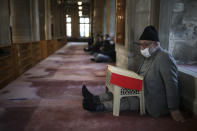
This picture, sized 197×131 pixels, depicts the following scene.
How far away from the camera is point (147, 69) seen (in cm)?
326

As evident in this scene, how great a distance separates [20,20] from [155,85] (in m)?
9.64

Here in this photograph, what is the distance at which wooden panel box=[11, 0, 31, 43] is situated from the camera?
35.7 ft

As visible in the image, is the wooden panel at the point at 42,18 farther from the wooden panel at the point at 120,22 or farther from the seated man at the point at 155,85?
the seated man at the point at 155,85

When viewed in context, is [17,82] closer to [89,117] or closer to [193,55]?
[89,117]

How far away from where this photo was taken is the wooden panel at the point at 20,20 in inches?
428

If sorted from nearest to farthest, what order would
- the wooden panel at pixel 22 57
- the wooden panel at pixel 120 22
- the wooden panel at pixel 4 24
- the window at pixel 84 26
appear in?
the wooden panel at pixel 22 57 → the wooden panel at pixel 120 22 → the wooden panel at pixel 4 24 → the window at pixel 84 26

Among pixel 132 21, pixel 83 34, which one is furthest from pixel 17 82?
pixel 83 34

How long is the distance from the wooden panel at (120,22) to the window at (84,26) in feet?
74.1

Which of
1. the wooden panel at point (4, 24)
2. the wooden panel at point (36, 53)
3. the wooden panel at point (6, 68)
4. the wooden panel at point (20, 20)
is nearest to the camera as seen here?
the wooden panel at point (6, 68)

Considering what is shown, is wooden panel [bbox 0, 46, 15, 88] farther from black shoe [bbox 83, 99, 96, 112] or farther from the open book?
the open book

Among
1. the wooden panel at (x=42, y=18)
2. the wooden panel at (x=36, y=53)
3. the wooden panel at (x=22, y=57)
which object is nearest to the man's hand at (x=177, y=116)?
the wooden panel at (x=22, y=57)

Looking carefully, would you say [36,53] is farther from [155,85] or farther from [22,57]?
[155,85]

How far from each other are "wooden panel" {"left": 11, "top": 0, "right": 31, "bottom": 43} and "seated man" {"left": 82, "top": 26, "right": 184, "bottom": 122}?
8.86 metres

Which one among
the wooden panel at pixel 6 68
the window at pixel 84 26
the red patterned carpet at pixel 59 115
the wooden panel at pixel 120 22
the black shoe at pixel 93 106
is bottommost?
the red patterned carpet at pixel 59 115
